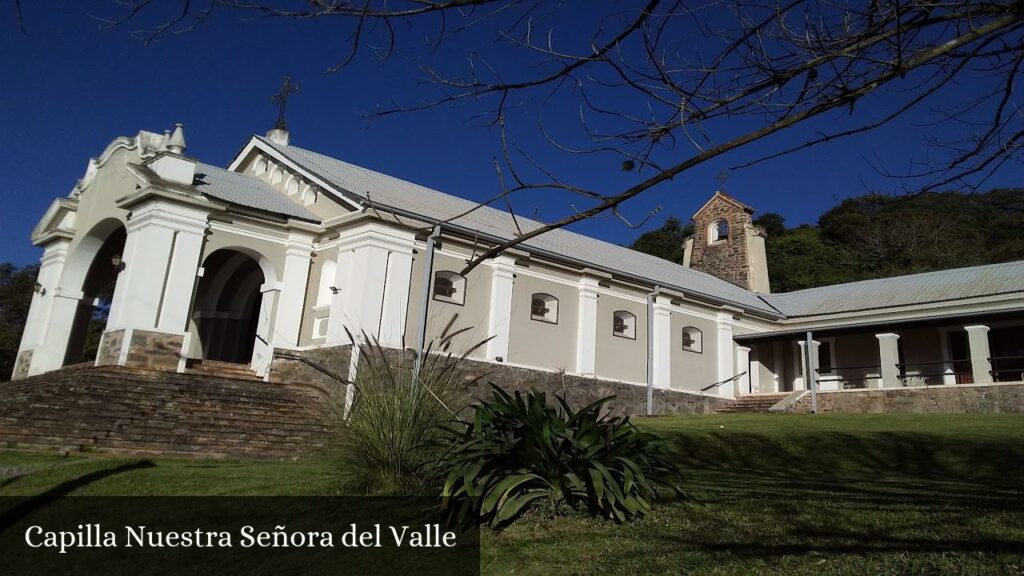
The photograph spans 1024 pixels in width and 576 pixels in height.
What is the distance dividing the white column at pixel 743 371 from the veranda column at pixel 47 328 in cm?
1941

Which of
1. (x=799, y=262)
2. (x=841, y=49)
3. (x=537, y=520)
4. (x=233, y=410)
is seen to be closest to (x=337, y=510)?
(x=537, y=520)

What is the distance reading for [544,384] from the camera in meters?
17.7

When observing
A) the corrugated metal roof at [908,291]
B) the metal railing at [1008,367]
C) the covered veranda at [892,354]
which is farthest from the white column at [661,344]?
the metal railing at [1008,367]

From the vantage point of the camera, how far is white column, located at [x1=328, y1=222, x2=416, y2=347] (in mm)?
15078

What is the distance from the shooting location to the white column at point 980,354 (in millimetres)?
18344

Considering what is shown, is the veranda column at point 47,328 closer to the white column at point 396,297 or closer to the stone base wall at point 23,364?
the stone base wall at point 23,364

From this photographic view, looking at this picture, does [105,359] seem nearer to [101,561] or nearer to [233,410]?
[233,410]

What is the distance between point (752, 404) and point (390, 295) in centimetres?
1244

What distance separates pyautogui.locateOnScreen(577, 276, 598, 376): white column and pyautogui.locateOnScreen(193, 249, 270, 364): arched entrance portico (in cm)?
855

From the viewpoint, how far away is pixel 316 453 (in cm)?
719

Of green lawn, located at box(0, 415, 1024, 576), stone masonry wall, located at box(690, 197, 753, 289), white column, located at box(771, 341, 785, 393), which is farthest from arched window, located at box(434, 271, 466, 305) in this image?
stone masonry wall, located at box(690, 197, 753, 289)

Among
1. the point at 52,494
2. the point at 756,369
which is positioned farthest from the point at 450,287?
the point at 756,369

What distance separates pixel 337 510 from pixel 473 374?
10.0 m

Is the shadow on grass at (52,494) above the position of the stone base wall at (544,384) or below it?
below
